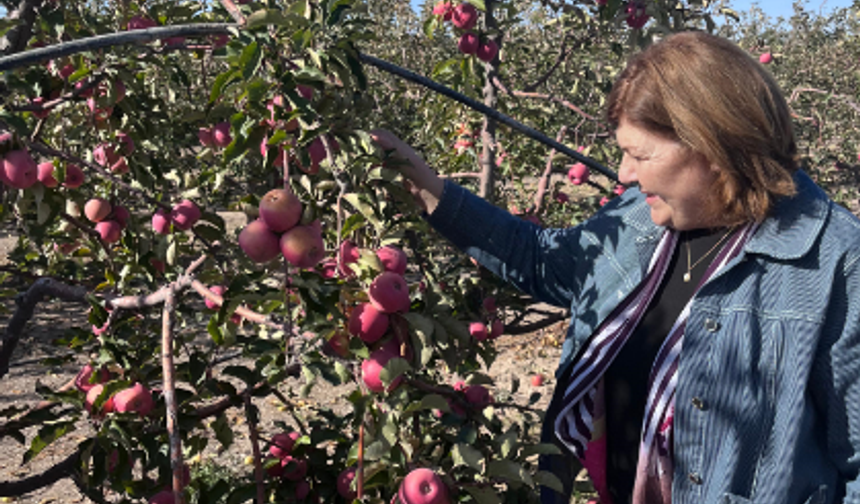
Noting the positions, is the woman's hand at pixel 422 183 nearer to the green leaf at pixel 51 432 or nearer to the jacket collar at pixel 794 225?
the jacket collar at pixel 794 225

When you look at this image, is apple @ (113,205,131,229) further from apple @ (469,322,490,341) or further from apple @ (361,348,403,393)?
apple @ (361,348,403,393)

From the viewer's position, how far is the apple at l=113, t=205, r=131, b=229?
2.18 metres

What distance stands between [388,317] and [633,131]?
28.0 inches

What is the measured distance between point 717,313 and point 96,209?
1.66 meters

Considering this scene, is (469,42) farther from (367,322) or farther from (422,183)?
(367,322)

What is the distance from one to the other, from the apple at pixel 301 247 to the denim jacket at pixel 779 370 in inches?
31.0

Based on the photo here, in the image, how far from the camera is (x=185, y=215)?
6.40 feet

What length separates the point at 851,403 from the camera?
1.39 meters

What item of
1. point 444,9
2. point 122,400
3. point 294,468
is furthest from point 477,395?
point 444,9

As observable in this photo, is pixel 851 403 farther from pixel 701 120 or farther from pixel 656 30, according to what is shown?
pixel 656 30

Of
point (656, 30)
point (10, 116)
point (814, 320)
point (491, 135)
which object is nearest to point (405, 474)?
point (814, 320)

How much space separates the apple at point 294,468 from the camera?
178 cm

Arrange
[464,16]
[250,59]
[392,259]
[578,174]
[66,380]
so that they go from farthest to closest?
[66,380], [578,174], [464,16], [392,259], [250,59]

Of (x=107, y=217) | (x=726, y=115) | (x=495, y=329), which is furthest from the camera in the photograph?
(x=495, y=329)
